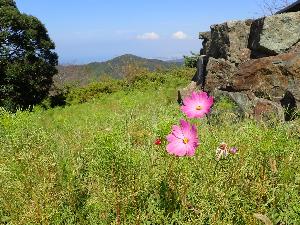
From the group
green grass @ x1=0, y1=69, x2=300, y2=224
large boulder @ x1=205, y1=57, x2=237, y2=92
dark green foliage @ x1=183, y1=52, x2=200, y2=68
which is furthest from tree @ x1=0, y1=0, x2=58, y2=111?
green grass @ x1=0, y1=69, x2=300, y2=224

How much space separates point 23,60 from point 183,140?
23549mm

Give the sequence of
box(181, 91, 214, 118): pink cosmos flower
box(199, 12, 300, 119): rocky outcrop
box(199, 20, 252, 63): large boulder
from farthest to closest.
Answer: box(199, 20, 252, 63): large boulder → box(199, 12, 300, 119): rocky outcrop → box(181, 91, 214, 118): pink cosmos flower

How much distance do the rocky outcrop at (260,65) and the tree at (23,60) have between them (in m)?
15.8

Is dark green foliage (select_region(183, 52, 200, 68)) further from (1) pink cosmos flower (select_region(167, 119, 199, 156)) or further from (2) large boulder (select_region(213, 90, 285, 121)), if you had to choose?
(1) pink cosmos flower (select_region(167, 119, 199, 156))

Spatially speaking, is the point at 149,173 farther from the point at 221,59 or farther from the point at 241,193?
the point at 221,59

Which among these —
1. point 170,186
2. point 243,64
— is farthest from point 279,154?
point 243,64

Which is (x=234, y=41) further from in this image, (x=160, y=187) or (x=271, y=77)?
(x=160, y=187)

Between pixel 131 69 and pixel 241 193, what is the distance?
2438 centimetres

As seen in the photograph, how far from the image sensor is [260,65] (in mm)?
9234

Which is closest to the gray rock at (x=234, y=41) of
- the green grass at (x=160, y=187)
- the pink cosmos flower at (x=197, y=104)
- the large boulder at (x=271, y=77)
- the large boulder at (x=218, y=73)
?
the large boulder at (x=218, y=73)

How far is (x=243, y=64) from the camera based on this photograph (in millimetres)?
9898

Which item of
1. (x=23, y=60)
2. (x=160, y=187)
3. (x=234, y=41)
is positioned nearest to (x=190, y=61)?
(x=23, y=60)

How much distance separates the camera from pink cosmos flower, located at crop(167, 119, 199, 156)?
9.60 ft

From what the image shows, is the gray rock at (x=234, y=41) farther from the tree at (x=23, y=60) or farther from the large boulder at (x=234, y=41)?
the tree at (x=23, y=60)
